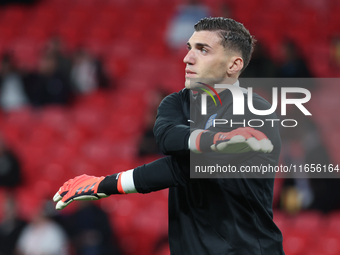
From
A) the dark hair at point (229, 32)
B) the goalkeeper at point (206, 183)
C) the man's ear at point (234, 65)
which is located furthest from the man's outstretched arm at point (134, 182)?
the dark hair at point (229, 32)

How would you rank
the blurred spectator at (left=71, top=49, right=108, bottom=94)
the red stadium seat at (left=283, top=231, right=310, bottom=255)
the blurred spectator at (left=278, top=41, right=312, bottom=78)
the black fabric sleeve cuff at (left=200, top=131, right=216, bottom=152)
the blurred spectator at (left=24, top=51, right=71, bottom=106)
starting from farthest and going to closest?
1. the blurred spectator at (left=71, top=49, right=108, bottom=94)
2. the blurred spectator at (left=24, top=51, right=71, bottom=106)
3. the blurred spectator at (left=278, top=41, right=312, bottom=78)
4. the red stadium seat at (left=283, top=231, right=310, bottom=255)
5. the black fabric sleeve cuff at (left=200, top=131, right=216, bottom=152)

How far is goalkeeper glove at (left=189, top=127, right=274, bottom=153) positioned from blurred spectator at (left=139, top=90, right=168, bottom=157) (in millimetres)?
4163

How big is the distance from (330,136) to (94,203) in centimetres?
339

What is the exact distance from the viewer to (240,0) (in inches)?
360

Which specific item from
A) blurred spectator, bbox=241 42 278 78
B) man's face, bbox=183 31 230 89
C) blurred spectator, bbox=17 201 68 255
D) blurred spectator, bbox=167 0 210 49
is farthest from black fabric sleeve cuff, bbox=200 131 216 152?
blurred spectator, bbox=167 0 210 49

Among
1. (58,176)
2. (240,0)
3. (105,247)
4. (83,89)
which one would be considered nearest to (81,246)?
(105,247)

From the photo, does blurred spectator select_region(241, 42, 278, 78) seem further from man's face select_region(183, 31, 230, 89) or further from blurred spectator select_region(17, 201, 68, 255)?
man's face select_region(183, 31, 230, 89)

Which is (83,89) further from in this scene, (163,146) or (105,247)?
(163,146)

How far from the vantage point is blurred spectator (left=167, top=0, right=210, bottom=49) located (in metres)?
8.25

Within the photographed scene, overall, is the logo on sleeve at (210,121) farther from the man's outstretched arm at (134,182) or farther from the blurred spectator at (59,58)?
the blurred spectator at (59,58)

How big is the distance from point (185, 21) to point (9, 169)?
3994mm

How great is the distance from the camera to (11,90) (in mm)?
7609

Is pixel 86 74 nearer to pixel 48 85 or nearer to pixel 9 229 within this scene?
pixel 48 85

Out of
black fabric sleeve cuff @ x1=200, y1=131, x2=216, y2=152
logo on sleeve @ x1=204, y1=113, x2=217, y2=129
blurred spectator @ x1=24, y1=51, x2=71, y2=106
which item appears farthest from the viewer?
blurred spectator @ x1=24, y1=51, x2=71, y2=106
